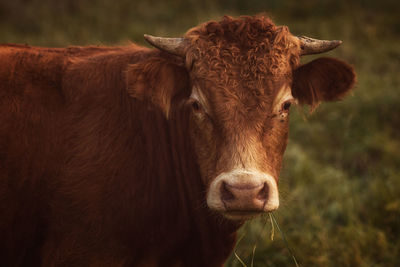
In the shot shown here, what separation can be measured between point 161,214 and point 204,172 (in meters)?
0.45

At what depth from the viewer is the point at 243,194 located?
2.41 metres

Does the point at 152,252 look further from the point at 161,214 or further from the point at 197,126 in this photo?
the point at 197,126

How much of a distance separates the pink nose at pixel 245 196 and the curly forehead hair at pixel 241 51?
0.71 metres

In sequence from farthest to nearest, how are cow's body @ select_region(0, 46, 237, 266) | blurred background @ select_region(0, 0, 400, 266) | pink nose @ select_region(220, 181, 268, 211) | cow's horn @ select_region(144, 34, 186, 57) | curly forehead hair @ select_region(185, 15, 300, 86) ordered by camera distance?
blurred background @ select_region(0, 0, 400, 266)
cow's horn @ select_region(144, 34, 186, 57)
cow's body @ select_region(0, 46, 237, 266)
curly forehead hair @ select_region(185, 15, 300, 86)
pink nose @ select_region(220, 181, 268, 211)

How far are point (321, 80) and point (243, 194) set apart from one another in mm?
1349

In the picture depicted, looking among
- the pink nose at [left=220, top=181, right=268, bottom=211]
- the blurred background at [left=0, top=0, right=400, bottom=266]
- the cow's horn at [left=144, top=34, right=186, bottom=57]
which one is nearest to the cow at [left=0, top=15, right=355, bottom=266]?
the cow's horn at [left=144, top=34, right=186, bottom=57]

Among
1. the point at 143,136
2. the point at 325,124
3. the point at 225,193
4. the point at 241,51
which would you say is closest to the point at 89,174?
the point at 143,136

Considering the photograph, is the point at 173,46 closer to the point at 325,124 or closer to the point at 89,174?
the point at 89,174

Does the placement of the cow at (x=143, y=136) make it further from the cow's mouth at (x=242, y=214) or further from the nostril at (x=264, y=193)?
the nostril at (x=264, y=193)

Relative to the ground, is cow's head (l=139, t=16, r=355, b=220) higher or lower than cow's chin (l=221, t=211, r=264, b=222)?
higher

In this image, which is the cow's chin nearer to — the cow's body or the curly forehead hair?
the cow's body

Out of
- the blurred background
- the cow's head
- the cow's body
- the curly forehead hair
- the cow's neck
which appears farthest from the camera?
the blurred background

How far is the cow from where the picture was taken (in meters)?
2.79

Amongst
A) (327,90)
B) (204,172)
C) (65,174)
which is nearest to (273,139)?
(204,172)
